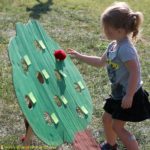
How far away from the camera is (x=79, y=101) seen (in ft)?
12.7

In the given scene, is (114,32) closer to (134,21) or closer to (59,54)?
(134,21)

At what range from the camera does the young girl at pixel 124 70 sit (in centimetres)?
350

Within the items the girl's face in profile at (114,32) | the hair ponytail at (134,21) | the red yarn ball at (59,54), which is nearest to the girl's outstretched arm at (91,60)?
the red yarn ball at (59,54)

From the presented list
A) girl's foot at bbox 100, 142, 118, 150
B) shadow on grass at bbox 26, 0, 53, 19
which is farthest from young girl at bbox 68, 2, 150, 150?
shadow on grass at bbox 26, 0, 53, 19

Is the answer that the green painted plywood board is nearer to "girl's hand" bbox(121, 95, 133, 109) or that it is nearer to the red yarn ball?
the red yarn ball

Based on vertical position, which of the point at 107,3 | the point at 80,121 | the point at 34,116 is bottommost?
the point at 107,3

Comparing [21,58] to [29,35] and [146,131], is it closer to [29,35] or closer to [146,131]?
[29,35]

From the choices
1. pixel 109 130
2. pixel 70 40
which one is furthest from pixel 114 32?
pixel 70 40

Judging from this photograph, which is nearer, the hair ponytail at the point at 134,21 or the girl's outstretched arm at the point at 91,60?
the hair ponytail at the point at 134,21

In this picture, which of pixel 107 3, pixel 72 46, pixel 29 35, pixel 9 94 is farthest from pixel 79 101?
pixel 107 3

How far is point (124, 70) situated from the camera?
11.8 ft

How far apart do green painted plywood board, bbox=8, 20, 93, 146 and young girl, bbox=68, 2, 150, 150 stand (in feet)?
0.93

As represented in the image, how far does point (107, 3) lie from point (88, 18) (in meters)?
1.29

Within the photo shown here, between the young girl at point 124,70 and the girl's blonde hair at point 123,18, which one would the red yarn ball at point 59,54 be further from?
the girl's blonde hair at point 123,18
